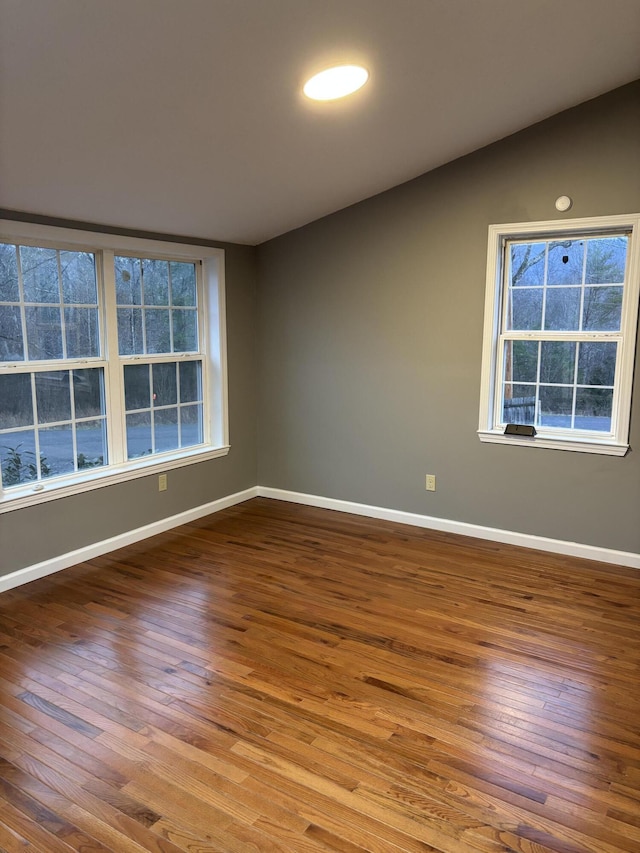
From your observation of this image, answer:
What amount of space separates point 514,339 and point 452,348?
1.32 ft

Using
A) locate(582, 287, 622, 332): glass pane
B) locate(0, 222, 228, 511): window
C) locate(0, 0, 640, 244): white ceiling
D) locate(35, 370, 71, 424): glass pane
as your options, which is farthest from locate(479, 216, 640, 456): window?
locate(35, 370, 71, 424): glass pane

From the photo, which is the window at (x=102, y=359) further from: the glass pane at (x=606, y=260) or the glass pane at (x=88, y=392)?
the glass pane at (x=606, y=260)

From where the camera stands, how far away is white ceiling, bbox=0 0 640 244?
2.16m

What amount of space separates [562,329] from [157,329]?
267 centimetres

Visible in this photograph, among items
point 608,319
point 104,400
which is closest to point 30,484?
point 104,400

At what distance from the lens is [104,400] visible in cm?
396

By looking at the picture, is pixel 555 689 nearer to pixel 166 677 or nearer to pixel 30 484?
pixel 166 677

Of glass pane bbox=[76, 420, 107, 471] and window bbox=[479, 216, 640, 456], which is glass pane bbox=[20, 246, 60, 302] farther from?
window bbox=[479, 216, 640, 456]

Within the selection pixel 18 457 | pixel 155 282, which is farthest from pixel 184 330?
pixel 18 457

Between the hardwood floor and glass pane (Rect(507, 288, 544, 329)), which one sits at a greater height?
glass pane (Rect(507, 288, 544, 329))

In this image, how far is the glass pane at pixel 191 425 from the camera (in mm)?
4633

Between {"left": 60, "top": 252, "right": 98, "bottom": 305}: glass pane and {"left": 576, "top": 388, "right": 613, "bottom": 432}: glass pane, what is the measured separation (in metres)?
3.09

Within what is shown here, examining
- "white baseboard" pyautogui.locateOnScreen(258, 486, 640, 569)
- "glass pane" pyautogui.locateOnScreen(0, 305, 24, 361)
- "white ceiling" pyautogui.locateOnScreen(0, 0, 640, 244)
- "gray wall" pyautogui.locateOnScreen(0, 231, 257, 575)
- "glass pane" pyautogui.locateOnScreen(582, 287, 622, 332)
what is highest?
"white ceiling" pyautogui.locateOnScreen(0, 0, 640, 244)

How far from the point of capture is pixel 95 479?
381 centimetres
